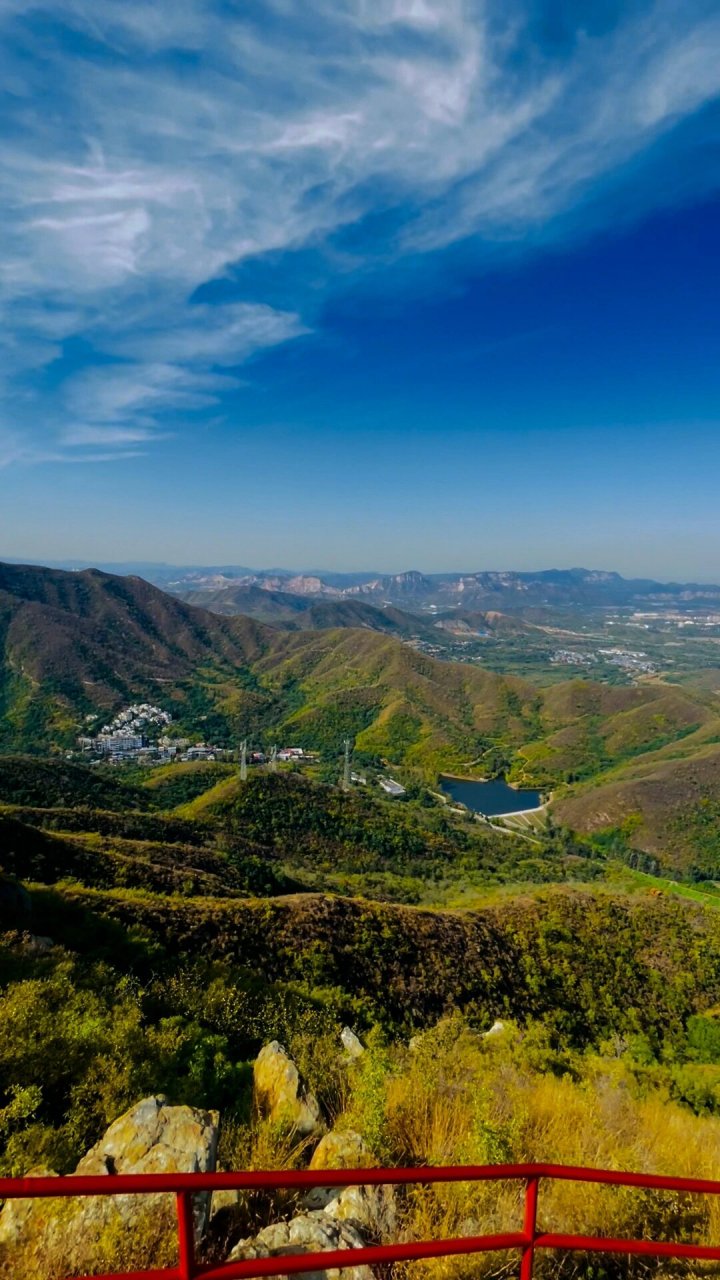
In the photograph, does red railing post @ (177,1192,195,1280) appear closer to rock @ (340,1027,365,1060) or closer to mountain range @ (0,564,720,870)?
rock @ (340,1027,365,1060)

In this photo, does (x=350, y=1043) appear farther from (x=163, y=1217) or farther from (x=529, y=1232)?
(x=529, y=1232)

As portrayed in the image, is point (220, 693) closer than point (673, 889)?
No

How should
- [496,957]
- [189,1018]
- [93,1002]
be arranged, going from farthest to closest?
[496,957] < [189,1018] < [93,1002]

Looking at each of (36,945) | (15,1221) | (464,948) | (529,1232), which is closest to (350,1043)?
(36,945)

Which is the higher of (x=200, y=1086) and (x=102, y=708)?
(x=200, y=1086)

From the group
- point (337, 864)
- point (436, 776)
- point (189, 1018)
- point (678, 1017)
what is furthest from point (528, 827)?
point (189, 1018)

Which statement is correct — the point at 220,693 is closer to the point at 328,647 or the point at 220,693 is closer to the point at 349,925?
the point at 328,647

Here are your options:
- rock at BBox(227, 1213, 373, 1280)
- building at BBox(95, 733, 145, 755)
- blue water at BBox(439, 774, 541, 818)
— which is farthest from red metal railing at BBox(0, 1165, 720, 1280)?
building at BBox(95, 733, 145, 755)
